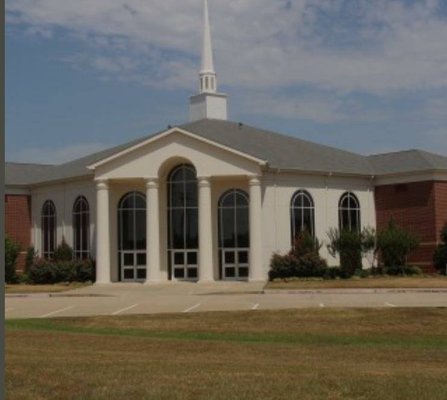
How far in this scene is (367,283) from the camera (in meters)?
39.2

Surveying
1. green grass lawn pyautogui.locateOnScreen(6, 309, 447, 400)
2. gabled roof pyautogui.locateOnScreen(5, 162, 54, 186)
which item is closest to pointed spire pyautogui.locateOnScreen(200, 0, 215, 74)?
gabled roof pyautogui.locateOnScreen(5, 162, 54, 186)

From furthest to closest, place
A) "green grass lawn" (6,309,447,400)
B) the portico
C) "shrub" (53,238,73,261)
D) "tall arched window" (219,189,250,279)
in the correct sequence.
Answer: "shrub" (53,238,73,261), "tall arched window" (219,189,250,279), the portico, "green grass lawn" (6,309,447,400)

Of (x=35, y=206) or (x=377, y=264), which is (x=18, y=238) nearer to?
(x=35, y=206)

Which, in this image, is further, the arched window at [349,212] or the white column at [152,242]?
the arched window at [349,212]

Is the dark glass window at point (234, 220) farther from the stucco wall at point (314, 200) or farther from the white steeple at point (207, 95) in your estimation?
the white steeple at point (207, 95)

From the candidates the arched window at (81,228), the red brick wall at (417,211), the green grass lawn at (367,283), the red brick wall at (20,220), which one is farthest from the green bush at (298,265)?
the red brick wall at (20,220)

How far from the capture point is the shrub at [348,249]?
45156mm

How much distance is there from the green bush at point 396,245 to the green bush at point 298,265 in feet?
12.6

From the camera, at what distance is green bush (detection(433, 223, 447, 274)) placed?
4541 centimetres

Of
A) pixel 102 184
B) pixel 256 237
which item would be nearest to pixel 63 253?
pixel 102 184

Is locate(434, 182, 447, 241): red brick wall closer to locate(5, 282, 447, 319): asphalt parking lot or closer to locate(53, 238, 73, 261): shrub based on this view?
locate(5, 282, 447, 319): asphalt parking lot

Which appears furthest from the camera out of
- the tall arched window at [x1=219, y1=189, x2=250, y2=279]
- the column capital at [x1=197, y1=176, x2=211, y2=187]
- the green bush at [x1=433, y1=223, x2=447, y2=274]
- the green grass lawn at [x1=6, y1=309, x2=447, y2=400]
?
the tall arched window at [x1=219, y1=189, x2=250, y2=279]

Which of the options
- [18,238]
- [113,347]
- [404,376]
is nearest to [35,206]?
[18,238]

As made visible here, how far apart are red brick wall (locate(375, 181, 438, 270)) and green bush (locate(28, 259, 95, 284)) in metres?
18.0
